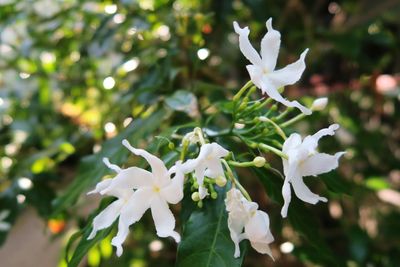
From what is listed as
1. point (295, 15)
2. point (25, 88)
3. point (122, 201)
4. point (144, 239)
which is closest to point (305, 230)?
point (122, 201)

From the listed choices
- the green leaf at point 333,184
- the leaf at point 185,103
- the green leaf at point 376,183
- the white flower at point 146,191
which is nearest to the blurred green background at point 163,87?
the green leaf at point 376,183

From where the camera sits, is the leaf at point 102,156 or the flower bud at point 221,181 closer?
the flower bud at point 221,181

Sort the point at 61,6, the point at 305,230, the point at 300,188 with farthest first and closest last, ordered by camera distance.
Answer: the point at 61,6 < the point at 305,230 < the point at 300,188

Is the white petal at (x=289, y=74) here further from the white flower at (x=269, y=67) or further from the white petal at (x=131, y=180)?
the white petal at (x=131, y=180)

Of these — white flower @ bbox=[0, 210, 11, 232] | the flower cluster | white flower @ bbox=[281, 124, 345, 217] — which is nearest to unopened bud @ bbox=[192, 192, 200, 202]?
the flower cluster

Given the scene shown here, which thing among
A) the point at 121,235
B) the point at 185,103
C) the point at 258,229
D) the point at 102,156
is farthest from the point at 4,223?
the point at 258,229

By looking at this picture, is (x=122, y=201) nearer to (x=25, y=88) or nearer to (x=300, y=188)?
(x=300, y=188)

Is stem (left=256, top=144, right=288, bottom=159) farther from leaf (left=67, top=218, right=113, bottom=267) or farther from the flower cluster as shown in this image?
leaf (left=67, top=218, right=113, bottom=267)
